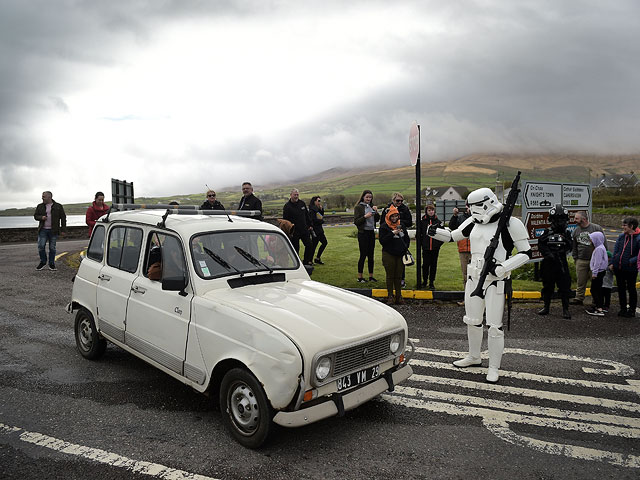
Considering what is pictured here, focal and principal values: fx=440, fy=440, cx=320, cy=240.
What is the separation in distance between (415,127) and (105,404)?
7.83 meters

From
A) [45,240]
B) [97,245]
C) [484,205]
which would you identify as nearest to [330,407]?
[484,205]

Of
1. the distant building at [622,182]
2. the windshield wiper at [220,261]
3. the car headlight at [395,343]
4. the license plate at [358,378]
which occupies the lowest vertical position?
the license plate at [358,378]

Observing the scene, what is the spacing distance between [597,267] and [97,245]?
849 centimetres

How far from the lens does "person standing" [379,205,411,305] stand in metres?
8.62

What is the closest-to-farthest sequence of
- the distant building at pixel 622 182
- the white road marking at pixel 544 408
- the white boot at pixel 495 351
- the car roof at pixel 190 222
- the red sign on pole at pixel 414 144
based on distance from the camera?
the white road marking at pixel 544 408
the car roof at pixel 190 222
the white boot at pixel 495 351
the red sign on pole at pixel 414 144
the distant building at pixel 622 182

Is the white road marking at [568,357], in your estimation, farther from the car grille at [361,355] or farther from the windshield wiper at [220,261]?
the windshield wiper at [220,261]

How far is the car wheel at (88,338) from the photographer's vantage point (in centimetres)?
563

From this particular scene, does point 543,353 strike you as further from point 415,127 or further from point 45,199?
point 45,199

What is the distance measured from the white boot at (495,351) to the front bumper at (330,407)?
1736mm

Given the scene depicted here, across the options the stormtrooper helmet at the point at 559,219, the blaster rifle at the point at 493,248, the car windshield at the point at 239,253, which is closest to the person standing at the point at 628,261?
the stormtrooper helmet at the point at 559,219

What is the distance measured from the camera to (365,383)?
3.87 metres

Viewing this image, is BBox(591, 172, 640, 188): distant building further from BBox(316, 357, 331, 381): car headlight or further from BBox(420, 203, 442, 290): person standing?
BBox(316, 357, 331, 381): car headlight

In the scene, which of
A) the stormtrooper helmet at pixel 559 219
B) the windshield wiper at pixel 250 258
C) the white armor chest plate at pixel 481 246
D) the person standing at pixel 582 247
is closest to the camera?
the windshield wiper at pixel 250 258

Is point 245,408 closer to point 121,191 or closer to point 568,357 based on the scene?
point 568,357
